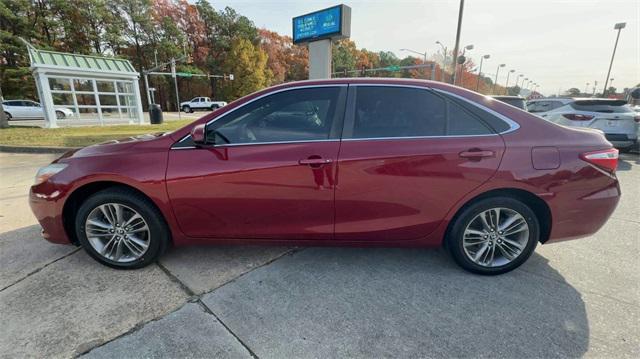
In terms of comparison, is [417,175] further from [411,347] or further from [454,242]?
[411,347]

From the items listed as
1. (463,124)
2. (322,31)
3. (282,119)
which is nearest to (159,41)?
(322,31)

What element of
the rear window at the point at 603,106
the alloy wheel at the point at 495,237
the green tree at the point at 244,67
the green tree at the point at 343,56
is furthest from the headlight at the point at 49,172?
the green tree at the point at 343,56

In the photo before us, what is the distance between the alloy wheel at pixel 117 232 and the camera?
263 centimetres

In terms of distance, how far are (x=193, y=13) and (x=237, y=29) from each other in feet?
21.2

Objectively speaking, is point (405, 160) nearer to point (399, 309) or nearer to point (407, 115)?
point (407, 115)

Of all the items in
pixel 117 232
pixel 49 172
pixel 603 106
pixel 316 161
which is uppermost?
pixel 603 106

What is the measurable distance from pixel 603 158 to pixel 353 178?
2018mm

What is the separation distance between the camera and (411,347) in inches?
75.0

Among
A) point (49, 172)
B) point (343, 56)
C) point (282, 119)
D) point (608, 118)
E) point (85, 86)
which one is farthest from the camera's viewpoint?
point (343, 56)

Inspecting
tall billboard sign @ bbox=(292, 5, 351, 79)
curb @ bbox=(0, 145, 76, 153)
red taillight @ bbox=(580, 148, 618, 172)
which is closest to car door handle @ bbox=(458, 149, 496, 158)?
red taillight @ bbox=(580, 148, 618, 172)

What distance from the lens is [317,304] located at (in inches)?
89.8

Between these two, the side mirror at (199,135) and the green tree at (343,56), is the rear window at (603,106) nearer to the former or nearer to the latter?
the side mirror at (199,135)

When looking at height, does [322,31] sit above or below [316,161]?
above

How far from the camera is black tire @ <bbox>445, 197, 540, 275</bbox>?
2482mm
